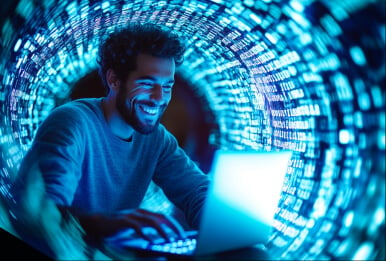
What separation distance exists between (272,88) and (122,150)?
55 centimetres

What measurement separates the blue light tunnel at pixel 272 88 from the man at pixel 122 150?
0.26 ft

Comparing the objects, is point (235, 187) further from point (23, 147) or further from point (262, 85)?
point (23, 147)

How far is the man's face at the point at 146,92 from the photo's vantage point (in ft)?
3.64

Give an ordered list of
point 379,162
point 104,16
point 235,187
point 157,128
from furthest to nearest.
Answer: point 157,128 → point 104,16 → point 235,187 → point 379,162

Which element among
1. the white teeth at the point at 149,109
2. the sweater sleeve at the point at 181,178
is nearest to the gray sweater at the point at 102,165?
the sweater sleeve at the point at 181,178

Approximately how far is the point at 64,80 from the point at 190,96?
46 centimetres

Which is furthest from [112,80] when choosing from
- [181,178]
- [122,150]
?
[181,178]

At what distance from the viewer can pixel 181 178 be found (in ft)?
4.34

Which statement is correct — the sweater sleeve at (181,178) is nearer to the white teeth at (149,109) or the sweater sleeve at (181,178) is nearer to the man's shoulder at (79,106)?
the white teeth at (149,109)

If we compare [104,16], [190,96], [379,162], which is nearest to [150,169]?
[190,96]

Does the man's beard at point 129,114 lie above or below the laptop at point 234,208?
above

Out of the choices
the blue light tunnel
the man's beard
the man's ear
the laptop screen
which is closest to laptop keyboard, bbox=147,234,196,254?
the laptop screen

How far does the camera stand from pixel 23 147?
115 centimetres

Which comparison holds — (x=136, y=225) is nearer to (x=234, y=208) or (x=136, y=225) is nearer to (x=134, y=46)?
(x=234, y=208)
